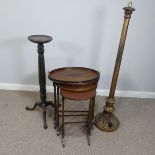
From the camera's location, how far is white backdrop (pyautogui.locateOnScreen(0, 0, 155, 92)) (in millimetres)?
2312

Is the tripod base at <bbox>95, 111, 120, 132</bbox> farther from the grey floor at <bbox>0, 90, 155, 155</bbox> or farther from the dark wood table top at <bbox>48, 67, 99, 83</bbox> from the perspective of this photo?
the dark wood table top at <bbox>48, 67, 99, 83</bbox>

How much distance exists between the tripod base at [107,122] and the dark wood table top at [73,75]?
0.52 meters

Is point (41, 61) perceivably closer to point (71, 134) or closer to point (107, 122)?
point (71, 134)

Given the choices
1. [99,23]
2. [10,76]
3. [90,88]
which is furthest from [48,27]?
[90,88]

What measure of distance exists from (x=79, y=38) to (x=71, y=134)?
1116 millimetres

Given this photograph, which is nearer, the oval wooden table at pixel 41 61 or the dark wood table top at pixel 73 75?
the dark wood table top at pixel 73 75

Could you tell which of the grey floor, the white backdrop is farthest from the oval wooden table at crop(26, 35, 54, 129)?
the white backdrop

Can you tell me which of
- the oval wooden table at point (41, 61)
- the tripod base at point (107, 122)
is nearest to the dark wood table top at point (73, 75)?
the oval wooden table at point (41, 61)

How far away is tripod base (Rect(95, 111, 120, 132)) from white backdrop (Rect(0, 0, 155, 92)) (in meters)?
0.62

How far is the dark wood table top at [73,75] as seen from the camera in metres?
1.73

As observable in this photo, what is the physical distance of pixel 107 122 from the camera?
2.10m

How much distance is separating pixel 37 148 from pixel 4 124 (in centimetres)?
48

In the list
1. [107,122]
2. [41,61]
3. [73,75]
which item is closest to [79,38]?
[41,61]

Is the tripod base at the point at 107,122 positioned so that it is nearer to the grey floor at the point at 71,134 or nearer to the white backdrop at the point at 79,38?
the grey floor at the point at 71,134
